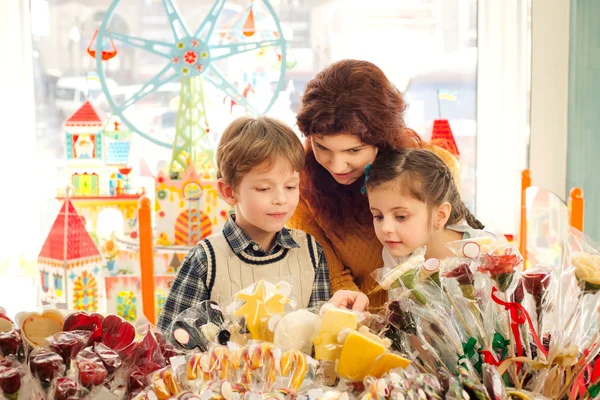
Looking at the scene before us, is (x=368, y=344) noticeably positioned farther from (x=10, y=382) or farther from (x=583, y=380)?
(x=10, y=382)

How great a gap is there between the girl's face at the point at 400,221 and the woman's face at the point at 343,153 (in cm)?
16

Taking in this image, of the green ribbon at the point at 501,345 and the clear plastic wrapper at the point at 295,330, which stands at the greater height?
the clear plastic wrapper at the point at 295,330

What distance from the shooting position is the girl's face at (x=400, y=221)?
4.91 feet

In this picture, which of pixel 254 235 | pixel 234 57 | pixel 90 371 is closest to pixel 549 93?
pixel 234 57

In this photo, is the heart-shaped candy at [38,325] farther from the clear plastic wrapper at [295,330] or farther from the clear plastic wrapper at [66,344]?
the clear plastic wrapper at [295,330]

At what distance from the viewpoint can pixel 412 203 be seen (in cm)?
151

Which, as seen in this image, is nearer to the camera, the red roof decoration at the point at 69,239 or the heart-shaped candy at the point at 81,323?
the heart-shaped candy at the point at 81,323

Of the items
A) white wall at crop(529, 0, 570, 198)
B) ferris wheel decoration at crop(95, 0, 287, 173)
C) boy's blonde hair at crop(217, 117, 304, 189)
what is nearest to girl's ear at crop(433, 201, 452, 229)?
boy's blonde hair at crop(217, 117, 304, 189)

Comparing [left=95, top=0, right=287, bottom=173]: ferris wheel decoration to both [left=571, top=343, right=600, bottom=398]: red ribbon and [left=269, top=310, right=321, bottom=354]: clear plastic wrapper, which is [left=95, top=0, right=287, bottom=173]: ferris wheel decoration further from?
[left=571, top=343, right=600, bottom=398]: red ribbon

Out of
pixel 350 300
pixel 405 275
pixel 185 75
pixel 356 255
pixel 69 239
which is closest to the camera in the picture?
pixel 405 275

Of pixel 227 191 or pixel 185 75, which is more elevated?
pixel 185 75

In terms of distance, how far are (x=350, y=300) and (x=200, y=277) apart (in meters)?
0.44

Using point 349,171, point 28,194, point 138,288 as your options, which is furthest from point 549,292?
point 28,194

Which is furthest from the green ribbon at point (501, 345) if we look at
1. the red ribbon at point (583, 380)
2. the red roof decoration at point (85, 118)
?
the red roof decoration at point (85, 118)
